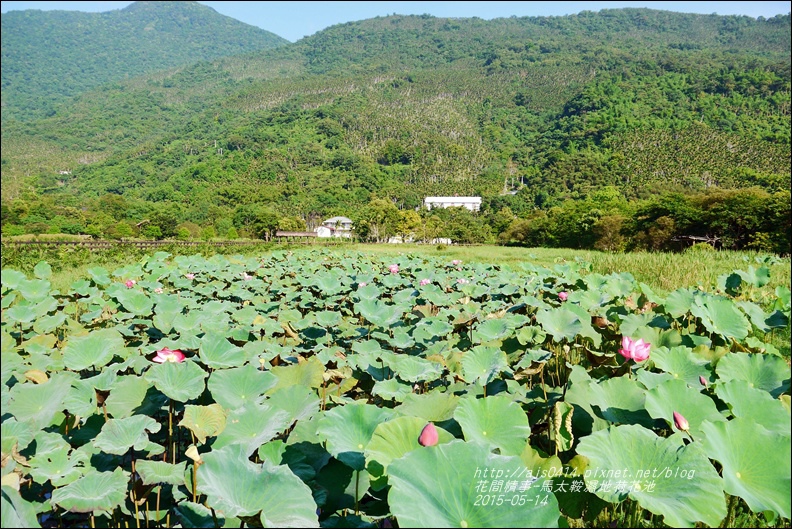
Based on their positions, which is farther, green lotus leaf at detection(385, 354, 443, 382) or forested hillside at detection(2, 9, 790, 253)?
forested hillside at detection(2, 9, 790, 253)

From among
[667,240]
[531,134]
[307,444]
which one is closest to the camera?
[307,444]

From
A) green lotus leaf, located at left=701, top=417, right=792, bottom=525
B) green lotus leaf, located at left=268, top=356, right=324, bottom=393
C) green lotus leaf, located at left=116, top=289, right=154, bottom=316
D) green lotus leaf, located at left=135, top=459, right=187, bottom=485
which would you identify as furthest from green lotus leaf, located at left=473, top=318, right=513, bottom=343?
green lotus leaf, located at left=116, top=289, right=154, bottom=316

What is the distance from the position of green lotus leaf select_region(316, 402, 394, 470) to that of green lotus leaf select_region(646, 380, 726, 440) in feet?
2.95

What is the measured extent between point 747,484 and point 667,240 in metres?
29.6

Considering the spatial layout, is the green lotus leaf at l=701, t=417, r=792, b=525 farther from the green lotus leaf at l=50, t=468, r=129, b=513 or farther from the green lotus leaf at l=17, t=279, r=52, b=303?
the green lotus leaf at l=17, t=279, r=52, b=303

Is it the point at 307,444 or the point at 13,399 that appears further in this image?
the point at 13,399

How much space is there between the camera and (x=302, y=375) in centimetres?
197

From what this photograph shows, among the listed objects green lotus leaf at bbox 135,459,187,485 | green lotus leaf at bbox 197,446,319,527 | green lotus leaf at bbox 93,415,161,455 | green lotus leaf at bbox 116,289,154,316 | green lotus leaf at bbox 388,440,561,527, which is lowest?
green lotus leaf at bbox 116,289,154,316

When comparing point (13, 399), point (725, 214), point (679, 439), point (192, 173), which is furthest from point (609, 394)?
point (192, 173)

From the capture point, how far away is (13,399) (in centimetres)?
145

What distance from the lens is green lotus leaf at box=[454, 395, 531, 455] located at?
1.24 metres

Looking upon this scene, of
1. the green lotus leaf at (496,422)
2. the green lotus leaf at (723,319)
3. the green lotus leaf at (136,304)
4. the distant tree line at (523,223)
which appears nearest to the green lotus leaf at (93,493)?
the distant tree line at (523,223)

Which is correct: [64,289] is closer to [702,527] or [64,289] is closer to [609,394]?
[609,394]

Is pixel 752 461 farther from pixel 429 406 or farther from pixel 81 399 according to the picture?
pixel 81 399
